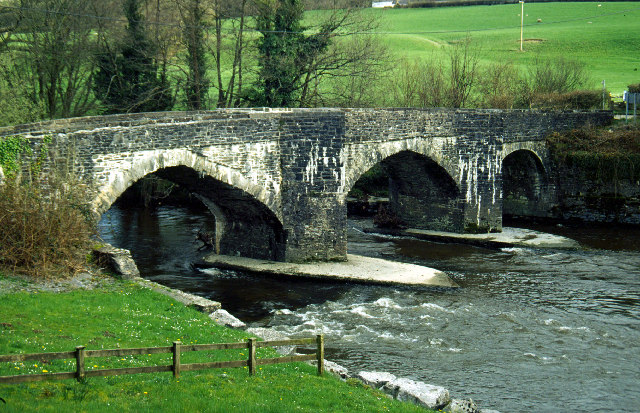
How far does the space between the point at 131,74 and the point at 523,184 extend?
19702 mm

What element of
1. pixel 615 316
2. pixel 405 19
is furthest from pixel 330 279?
pixel 405 19

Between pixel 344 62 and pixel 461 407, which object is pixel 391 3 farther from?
pixel 461 407

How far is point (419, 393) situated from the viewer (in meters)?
12.4

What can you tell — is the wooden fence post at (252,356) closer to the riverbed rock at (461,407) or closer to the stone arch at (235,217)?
the riverbed rock at (461,407)

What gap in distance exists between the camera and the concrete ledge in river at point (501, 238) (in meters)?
28.5

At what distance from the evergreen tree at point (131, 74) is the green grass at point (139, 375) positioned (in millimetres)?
20222

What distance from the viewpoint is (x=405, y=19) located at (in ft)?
225

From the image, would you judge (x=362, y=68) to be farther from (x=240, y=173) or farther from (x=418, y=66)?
(x=240, y=173)

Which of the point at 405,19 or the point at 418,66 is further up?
the point at 405,19

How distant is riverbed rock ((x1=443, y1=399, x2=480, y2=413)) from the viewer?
479 inches

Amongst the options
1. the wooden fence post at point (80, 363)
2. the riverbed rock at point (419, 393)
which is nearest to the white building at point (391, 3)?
the riverbed rock at point (419, 393)

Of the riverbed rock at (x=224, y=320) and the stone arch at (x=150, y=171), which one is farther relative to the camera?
the stone arch at (x=150, y=171)

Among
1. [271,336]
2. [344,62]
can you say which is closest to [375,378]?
[271,336]

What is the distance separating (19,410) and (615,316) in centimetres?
1527
